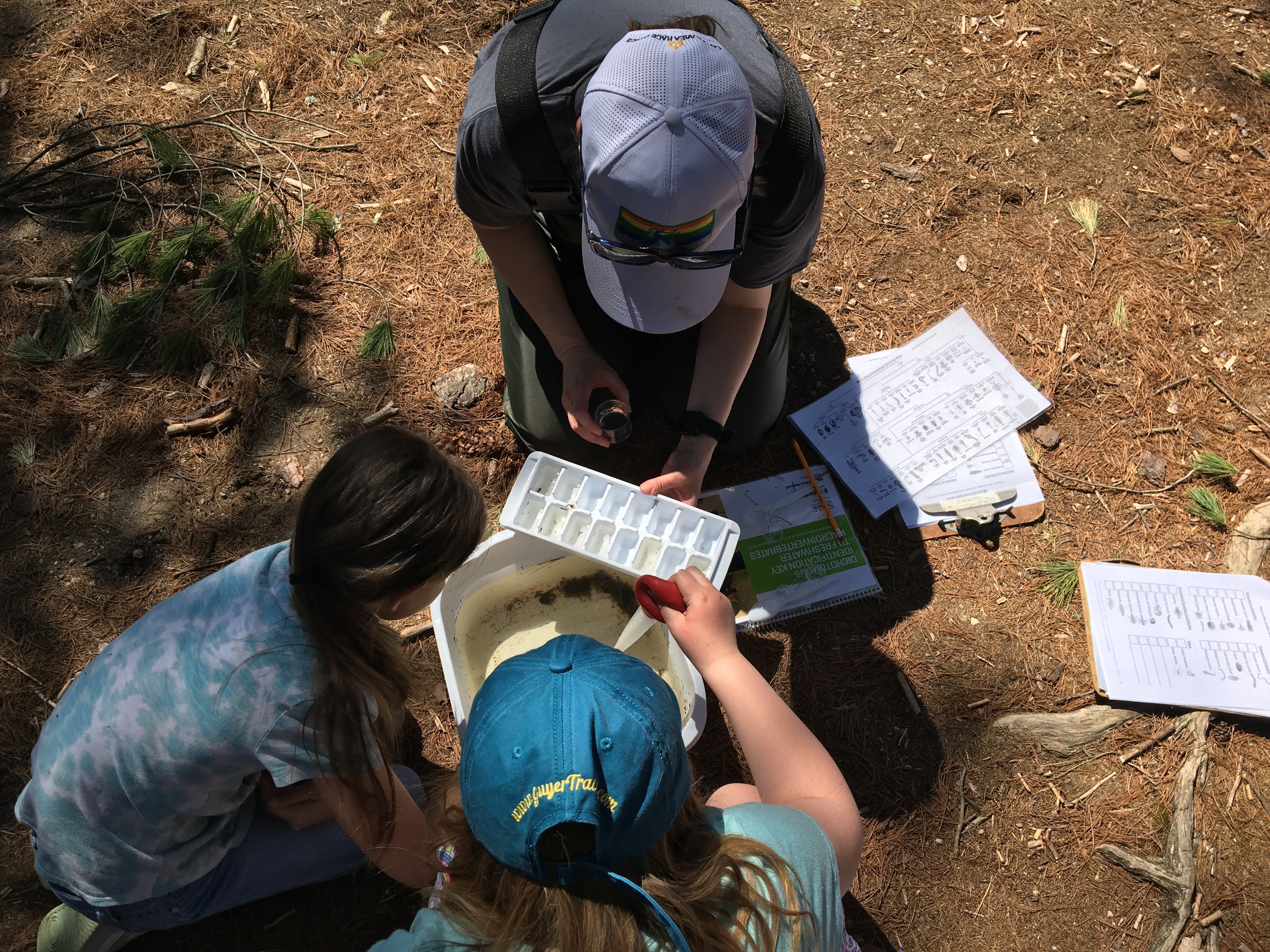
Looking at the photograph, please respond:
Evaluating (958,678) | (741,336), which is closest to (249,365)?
(741,336)

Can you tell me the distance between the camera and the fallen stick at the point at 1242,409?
7.60 feet

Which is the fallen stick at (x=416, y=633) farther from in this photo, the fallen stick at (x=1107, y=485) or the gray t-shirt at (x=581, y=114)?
the fallen stick at (x=1107, y=485)

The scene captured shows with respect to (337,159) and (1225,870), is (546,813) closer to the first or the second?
(1225,870)

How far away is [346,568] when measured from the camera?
3.71ft

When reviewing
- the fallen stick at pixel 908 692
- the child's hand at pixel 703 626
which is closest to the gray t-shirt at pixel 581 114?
the child's hand at pixel 703 626

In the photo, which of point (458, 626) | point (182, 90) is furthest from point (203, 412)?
point (182, 90)

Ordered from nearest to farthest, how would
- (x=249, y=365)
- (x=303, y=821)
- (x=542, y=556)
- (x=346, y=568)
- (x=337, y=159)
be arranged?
(x=346, y=568)
(x=303, y=821)
(x=542, y=556)
(x=249, y=365)
(x=337, y=159)

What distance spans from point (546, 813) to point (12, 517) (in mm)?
2039

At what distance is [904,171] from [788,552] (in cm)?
150

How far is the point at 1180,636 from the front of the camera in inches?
80.4

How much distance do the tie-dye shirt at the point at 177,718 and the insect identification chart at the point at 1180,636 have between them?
2.02 metres

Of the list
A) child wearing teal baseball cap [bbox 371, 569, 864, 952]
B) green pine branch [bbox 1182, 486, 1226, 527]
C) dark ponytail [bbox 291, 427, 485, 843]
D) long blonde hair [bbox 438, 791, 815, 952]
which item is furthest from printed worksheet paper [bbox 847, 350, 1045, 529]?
dark ponytail [bbox 291, 427, 485, 843]

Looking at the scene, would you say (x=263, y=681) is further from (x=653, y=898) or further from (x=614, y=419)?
(x=614, y=419)

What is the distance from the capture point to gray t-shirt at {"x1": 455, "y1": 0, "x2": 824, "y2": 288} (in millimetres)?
1328
